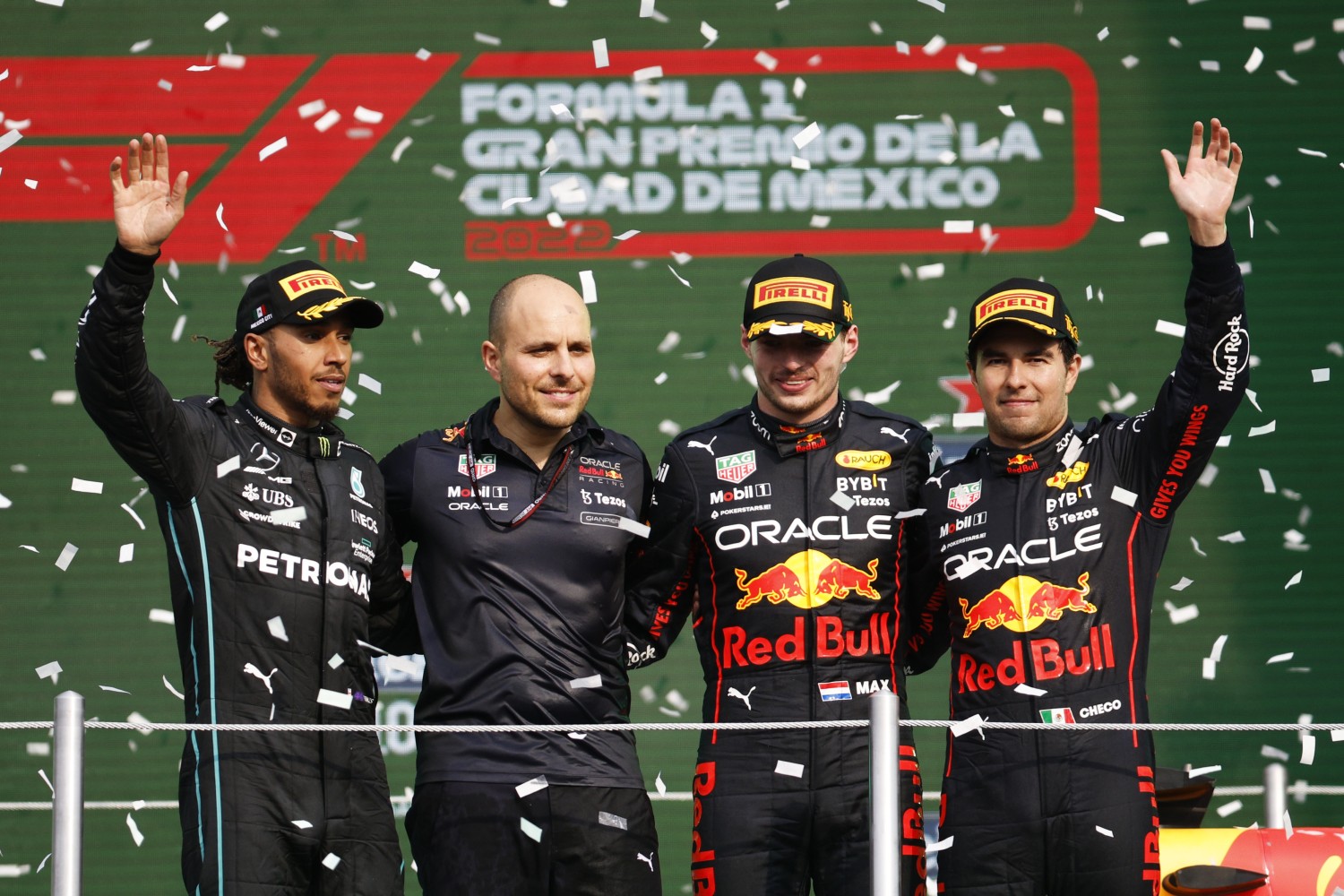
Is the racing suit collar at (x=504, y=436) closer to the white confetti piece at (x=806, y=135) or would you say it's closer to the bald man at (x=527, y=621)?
the bald man at (x=527, y=621)

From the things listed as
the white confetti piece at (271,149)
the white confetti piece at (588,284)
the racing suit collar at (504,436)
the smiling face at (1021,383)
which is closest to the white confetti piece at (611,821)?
the racing suit collar at (504,436)

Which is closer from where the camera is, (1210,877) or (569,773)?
(569,773)

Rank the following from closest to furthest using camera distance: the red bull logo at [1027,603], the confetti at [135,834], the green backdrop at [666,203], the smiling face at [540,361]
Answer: the red bull logo at [1027,603], the smiling face at [540,361], the confetti at [135,834], the green backdrop at [666,203]

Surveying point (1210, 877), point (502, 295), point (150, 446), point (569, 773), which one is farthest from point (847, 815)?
point (150, 446)

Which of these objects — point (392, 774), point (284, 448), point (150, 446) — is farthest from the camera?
point (392, 774)

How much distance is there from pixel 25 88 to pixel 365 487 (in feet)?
10.1

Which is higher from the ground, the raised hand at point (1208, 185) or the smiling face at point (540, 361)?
the raised hand at point (1208, 185)

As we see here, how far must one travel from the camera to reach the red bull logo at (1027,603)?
3268 mm

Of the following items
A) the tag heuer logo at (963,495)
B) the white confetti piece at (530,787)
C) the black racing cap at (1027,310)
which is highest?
the black racing cap at (1027,310)

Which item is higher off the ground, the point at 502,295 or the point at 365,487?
the point at 502,295

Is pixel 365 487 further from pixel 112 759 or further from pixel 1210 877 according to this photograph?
pixel 112 759

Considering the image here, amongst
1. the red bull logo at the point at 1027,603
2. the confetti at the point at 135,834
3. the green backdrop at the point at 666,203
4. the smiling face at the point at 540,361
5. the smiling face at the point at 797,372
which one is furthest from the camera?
the green backdrop at the point at 666,203

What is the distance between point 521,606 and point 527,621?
1.2 inches

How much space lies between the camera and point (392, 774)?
220 inches
